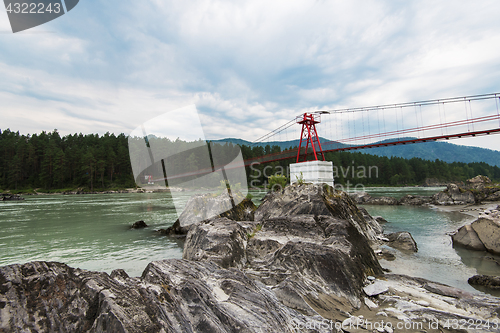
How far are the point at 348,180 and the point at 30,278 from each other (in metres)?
111

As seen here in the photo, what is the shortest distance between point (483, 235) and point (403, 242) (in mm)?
3011

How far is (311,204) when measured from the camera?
34.3 feet

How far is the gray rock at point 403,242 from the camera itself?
10135 mm

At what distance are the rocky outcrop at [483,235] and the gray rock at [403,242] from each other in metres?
1.97

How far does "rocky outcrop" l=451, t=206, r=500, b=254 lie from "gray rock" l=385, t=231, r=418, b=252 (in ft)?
6.45

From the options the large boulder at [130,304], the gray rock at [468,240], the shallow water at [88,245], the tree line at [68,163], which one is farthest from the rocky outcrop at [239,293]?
the tree line at [68,163]

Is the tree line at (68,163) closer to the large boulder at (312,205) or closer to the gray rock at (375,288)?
the large boulder at (312,205)

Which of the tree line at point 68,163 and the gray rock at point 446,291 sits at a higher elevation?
the tree line at point 68,163

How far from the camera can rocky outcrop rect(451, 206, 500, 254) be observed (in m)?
9.20

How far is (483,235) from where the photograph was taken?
960 centimetres

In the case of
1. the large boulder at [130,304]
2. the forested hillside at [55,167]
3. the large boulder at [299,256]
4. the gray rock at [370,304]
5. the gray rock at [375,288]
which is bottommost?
the gray rock at [370,304]

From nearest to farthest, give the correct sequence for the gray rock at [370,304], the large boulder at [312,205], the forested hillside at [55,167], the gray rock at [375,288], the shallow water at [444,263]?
the gray rock at [370,304]
the gray rock at [375,288]
the shallow water at [444,263]
the large boulder at [312,205]
the forested hillside at [55,167]

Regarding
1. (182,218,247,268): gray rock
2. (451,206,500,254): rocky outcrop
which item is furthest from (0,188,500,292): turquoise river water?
(182,218,247,268): gray rock

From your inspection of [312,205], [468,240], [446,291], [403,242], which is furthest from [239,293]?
[468,240]
